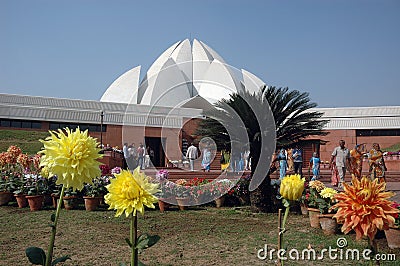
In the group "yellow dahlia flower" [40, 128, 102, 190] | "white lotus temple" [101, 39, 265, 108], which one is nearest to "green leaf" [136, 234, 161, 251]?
"yellow dahlia flower" [40, 128, 102, 190]

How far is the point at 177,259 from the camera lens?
4773 millimetres

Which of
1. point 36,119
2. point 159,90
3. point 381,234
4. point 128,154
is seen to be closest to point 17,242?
point 381,234

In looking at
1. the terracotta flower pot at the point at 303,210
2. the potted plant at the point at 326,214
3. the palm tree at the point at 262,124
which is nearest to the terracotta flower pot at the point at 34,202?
the palm tree at the point at 262,124

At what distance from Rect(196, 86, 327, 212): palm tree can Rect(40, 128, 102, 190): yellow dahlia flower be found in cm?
691


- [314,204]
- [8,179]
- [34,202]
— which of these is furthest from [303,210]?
[8,179]

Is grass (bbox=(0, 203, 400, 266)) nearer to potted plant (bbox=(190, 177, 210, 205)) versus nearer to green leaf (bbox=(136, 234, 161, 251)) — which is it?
potted plant (bbox=(190, 177, 210, 205))

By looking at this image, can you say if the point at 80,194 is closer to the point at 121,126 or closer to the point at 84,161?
the point at 84,161

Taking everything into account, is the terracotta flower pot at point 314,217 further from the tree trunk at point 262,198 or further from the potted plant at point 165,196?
the potted plant at point 165,196

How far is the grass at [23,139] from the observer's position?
24.5 metres

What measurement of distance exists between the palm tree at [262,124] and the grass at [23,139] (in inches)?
724

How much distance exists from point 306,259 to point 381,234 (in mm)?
1761

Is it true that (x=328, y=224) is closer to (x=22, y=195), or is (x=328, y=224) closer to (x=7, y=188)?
(x=22, y=195)

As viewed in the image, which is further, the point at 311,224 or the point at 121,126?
the point at 121,126

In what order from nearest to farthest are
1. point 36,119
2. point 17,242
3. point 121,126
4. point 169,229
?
point 17,242 < point 169,229 < point 36,119 < point 121,126
